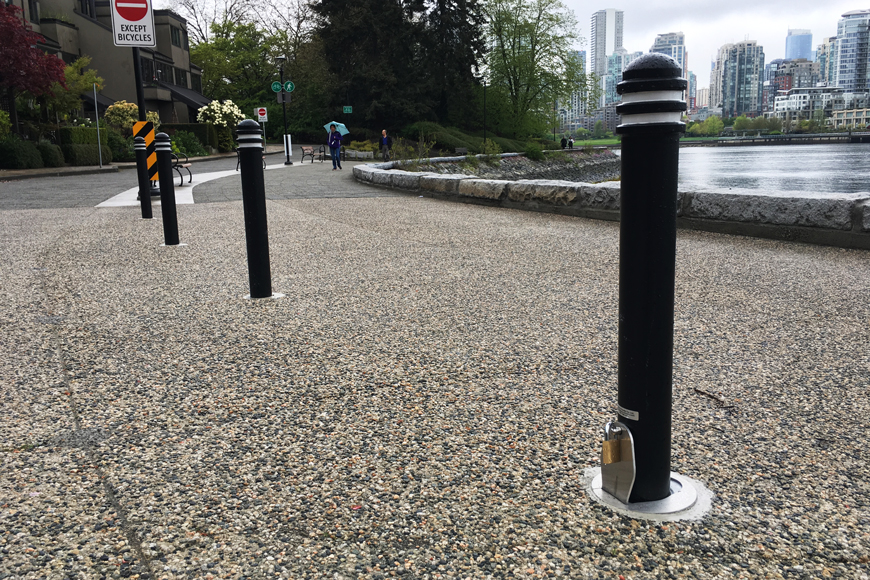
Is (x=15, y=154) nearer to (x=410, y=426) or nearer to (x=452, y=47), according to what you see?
(x=410, y=426)

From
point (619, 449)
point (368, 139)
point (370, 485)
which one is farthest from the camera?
point (368, 139)

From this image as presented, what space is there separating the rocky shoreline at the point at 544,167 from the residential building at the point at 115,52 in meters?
22.2

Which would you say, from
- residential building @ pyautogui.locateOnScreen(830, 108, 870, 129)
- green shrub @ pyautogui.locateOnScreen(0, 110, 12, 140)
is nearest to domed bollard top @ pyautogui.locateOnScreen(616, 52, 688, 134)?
green shrub @ pyautogui.locateOnScreen(0, 110, 12, 140)

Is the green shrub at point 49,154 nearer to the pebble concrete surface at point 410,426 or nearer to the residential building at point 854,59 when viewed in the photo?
the pebble concrete surface at point 410,426

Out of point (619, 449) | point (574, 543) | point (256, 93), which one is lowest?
point (574, 543)

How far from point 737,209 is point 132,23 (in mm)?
8277

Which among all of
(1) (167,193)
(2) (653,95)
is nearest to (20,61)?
(1) (167,193)

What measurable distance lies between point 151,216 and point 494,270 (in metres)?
6.50

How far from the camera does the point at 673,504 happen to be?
204cm

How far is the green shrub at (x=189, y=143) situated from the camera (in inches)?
1410

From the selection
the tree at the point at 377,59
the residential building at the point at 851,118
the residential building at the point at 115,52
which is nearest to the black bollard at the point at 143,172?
the residential building at the point at 115,52

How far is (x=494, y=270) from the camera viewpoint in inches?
234

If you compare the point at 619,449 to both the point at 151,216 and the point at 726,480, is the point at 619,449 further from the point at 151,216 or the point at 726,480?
the point at 151,216

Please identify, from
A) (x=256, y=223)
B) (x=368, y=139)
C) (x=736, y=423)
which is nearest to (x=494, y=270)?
(x=256, y=223)
